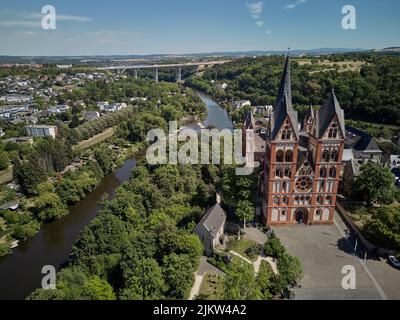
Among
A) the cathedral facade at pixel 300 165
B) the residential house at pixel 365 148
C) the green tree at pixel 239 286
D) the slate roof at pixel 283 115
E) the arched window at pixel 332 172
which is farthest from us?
the residential house at pixel 365 148

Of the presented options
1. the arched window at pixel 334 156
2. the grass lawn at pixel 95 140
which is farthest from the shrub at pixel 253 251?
the grass lawn at pixel 95 140

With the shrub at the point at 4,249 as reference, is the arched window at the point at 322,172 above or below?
above

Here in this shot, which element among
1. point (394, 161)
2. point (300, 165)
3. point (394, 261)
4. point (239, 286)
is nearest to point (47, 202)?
point (239, 286)

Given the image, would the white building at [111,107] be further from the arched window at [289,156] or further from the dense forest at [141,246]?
the arched window at [289,156]

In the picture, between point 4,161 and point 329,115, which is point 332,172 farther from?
point 4,161

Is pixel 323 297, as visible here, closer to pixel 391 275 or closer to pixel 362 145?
pixel 391 275
